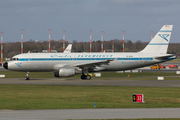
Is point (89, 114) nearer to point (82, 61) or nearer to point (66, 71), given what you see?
point (66, 71)

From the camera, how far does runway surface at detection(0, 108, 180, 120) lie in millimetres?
16578

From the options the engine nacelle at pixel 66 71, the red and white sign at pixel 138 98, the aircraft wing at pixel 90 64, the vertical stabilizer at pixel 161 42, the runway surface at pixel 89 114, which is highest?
the vertical stabilizer at pixel 161 42

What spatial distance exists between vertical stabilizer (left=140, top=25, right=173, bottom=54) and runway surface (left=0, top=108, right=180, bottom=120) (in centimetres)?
3103

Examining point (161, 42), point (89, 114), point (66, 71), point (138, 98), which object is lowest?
point (89, 114)

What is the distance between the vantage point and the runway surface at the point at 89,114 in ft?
54.4

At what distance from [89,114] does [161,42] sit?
35.1 meters

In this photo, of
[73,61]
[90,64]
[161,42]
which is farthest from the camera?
[161,42]

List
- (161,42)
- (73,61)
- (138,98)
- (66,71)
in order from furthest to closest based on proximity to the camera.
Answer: (161,42) → (73,61) → (66,71) → (138,98)

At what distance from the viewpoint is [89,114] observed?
1753 cm

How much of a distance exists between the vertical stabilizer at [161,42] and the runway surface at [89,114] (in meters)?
31.0

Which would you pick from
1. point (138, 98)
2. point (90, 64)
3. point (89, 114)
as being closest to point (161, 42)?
point (90, 64)

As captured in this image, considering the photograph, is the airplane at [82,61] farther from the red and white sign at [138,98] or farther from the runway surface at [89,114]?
the runway surface at [89,114]

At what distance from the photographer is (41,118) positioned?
53.0 feet

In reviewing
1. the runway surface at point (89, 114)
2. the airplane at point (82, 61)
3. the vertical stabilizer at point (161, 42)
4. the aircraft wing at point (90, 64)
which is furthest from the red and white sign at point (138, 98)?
the vertical stabilizer at point (161, 42)
